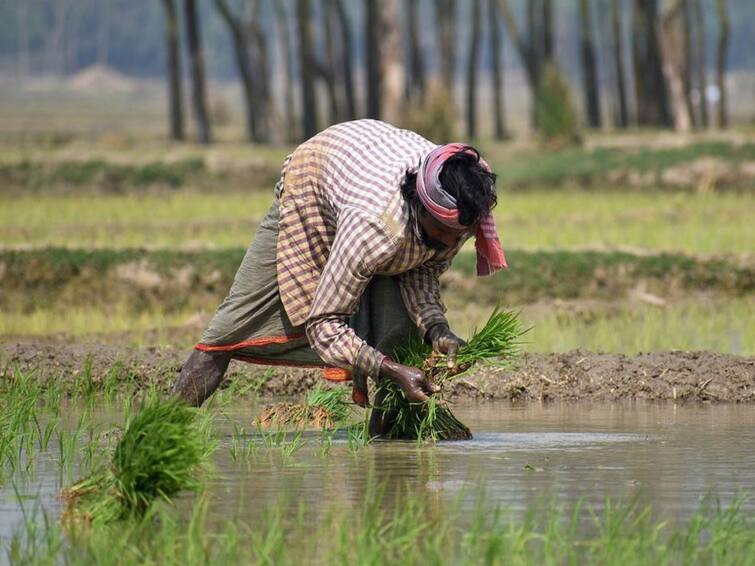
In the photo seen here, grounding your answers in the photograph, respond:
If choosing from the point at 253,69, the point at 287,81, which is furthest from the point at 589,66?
the point at 287,81

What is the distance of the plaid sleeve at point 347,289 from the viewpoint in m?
5.45

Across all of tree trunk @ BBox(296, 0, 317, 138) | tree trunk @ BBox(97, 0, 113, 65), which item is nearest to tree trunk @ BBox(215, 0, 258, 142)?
tree trunk @ BBox(296, 0, 317, 138)

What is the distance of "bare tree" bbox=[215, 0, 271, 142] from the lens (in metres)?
32.8

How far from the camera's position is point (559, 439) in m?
6.48

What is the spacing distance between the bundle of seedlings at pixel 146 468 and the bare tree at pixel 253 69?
2770cm

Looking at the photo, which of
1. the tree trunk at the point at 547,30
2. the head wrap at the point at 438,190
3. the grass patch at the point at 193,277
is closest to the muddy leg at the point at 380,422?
the head wrap at the point at 438,190

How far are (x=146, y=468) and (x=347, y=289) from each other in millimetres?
1188

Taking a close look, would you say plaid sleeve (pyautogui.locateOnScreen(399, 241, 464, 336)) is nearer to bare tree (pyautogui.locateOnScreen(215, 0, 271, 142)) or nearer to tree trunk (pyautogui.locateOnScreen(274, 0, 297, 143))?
bare tree (pyautogui.locateOnScreen(215, 0, 271, 142))

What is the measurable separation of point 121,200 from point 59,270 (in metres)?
8.12

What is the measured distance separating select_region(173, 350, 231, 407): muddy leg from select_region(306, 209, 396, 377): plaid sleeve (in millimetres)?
557

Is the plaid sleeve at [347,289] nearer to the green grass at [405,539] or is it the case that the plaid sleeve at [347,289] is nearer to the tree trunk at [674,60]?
the green grass at [405,539]

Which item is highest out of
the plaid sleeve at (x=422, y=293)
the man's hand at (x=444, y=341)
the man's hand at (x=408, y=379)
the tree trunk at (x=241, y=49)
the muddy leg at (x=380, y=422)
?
the tree trunk at (x=241, y=49)

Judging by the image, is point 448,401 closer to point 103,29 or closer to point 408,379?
point 408,379

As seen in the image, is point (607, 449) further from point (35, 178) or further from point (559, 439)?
point (35, 178)
